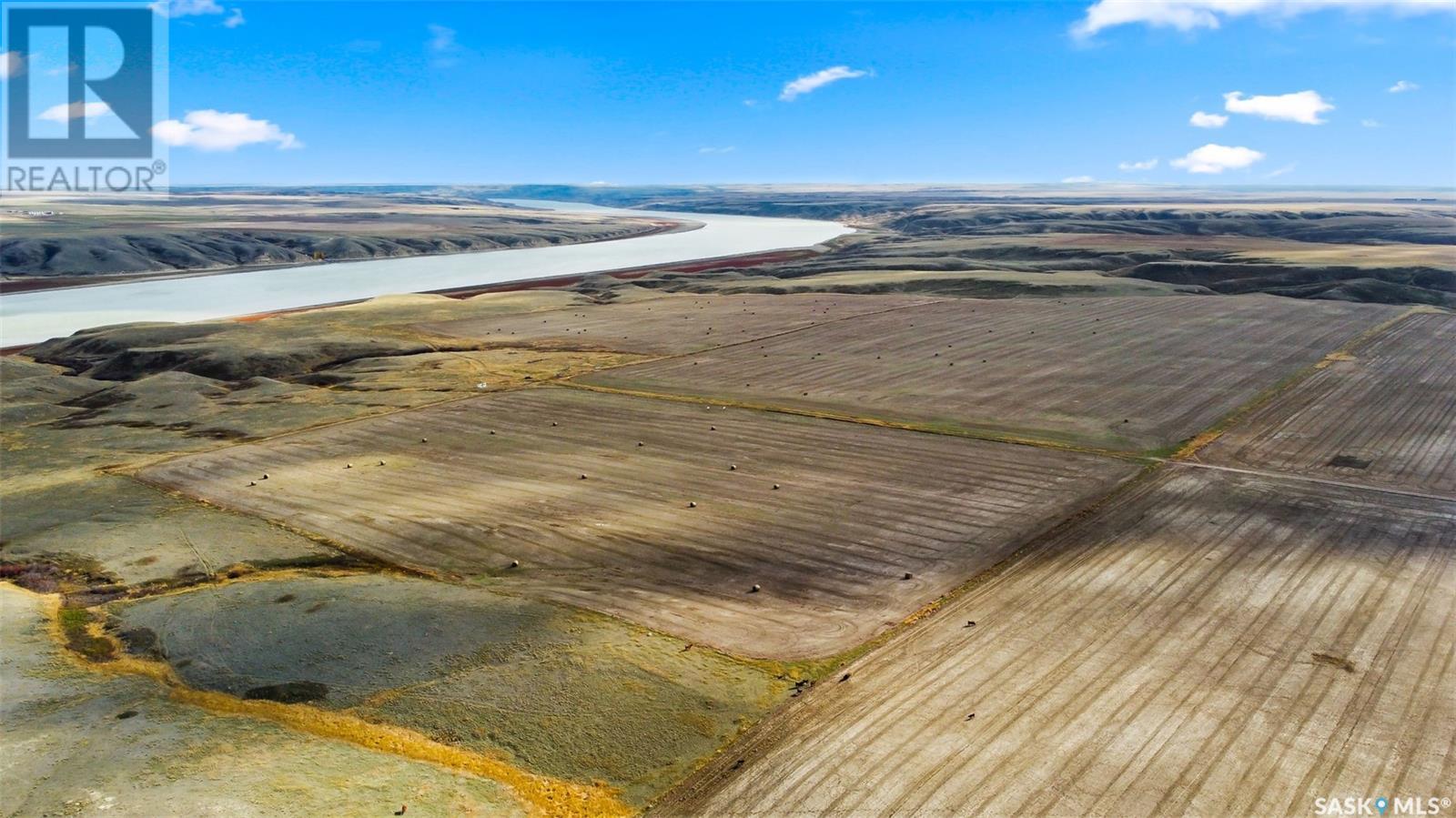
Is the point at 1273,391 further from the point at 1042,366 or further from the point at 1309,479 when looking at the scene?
the point at 1309,479

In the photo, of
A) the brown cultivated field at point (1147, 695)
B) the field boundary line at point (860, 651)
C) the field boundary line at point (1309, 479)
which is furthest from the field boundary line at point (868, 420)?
the brown cultivated field at point (1147, 695)

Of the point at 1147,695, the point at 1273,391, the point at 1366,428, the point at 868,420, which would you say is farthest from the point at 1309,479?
the point at 1147,695

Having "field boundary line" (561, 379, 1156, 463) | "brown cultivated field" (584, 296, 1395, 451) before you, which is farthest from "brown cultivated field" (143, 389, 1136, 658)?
"brown cultivated field" (584, 296, 1395, 451)

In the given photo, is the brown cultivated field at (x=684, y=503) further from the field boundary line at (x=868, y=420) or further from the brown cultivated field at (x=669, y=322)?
the brown cultivated field at (x=669, y=322)

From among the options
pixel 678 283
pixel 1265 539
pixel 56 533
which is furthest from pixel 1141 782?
pixel 678 283

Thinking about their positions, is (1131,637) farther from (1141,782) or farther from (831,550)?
(831,550)

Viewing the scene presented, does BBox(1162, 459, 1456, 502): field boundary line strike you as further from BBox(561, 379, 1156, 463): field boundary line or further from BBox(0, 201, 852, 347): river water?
BBox(0, 201, 852, 347): river water
